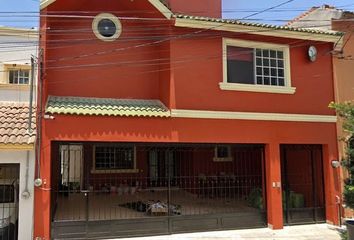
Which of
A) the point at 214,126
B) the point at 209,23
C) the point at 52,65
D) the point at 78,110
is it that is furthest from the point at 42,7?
the point at 214,126

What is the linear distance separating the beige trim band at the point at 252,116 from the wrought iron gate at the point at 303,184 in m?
1.08

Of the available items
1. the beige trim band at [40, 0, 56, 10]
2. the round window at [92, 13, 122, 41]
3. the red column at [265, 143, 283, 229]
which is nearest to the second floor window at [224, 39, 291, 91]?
the red column at [265, 143, 283, 229]

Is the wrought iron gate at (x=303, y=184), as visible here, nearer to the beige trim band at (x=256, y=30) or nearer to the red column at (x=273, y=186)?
the red column at (x=273, y=186)

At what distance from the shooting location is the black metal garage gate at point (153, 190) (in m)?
11.4

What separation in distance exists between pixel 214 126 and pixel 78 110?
4.22 metres

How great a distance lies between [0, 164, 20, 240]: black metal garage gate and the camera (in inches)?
413

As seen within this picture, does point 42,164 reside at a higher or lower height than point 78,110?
lower

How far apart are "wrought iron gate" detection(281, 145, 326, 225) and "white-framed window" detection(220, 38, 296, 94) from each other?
2.32 metres

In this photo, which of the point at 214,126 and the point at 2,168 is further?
the point at 214,126

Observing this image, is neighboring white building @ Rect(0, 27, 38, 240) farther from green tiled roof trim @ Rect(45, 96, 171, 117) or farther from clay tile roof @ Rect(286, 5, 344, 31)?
clay tile roof @ Rect(286, 5, 344, 31)

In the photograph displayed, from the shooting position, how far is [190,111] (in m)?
11.9

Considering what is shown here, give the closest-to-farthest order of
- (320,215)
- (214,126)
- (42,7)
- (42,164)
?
(42,164) < (42,7) < (214,126) < (320,215)

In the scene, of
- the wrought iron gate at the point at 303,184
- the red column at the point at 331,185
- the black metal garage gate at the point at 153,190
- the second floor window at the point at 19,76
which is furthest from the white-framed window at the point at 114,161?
the red column at the point at 331,185

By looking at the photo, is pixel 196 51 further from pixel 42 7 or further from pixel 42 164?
pixel 42 164
